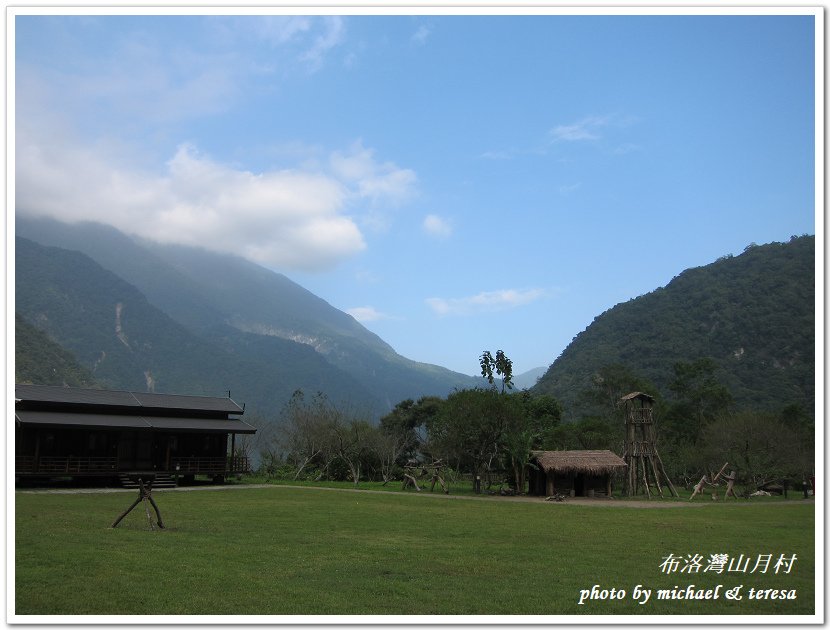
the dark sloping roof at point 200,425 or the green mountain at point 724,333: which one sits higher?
the green mountain at point 724,333

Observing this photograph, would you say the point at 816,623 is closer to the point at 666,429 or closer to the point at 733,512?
the point at 733,512

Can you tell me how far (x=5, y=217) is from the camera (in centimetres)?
895

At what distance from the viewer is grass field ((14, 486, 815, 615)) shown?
27.1 ft

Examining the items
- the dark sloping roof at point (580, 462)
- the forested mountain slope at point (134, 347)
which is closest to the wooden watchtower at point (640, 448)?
the dark sloping roof at point (580, 462)

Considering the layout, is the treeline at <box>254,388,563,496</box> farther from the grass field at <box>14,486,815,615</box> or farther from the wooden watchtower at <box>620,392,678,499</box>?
the grass field at <box>14,486,815,615</box>

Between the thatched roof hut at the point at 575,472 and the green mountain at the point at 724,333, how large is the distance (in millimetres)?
22207

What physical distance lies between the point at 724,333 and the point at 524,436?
5170 cm

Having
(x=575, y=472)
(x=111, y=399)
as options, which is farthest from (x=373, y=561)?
(x=111, y=399)

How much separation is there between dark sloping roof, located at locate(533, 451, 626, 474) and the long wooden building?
16.5m

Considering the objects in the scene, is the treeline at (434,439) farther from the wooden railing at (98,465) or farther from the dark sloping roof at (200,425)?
the dark sloping roof at (200,425)

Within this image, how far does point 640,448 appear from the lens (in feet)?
114

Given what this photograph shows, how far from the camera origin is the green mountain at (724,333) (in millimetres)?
59750

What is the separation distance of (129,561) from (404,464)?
4061 centimetres

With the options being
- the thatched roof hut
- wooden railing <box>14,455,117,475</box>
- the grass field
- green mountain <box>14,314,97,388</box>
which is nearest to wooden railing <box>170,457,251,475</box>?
wooden railing <box>14,455,117,475</box>
